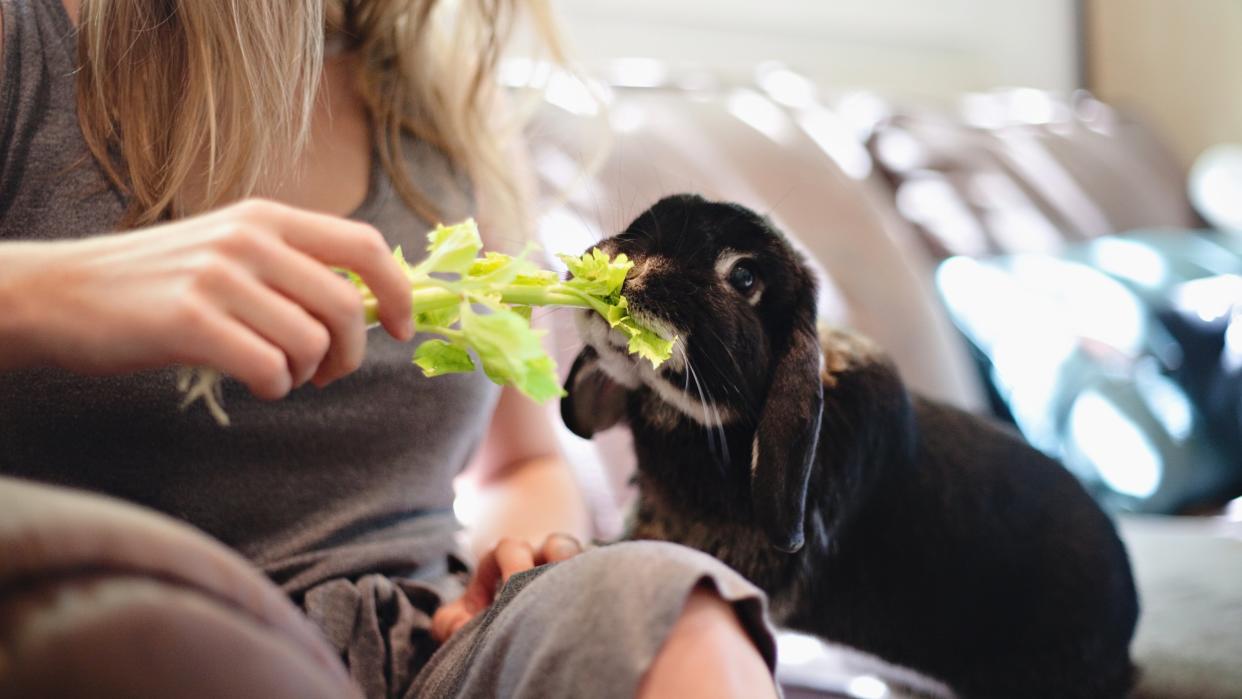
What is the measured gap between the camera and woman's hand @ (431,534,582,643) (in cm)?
82

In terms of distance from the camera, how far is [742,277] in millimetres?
797

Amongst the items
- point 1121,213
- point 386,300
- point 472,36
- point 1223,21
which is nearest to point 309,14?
point 472,36

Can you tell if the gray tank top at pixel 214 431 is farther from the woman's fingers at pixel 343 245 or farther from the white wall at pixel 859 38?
the white wall at pixel 859 38

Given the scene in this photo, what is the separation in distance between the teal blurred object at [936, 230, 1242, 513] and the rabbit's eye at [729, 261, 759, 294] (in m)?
1.04

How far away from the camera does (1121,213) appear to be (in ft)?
8.42

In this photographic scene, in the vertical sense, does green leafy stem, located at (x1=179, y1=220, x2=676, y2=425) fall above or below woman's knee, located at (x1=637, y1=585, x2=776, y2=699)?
above

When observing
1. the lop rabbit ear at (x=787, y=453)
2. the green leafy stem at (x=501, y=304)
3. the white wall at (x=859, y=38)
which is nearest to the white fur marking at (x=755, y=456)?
the lop rabbit ear at (x=787, y=453)

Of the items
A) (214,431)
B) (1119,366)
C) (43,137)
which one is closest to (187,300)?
(214,431)

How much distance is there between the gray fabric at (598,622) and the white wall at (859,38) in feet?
5.29

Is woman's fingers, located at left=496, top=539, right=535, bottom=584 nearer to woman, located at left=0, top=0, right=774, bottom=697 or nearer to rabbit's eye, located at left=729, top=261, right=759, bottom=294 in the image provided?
woman, located at left=0, top=0, right=774, bottom=697

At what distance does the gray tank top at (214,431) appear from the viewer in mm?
823

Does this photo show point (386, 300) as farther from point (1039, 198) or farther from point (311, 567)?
point (1039, 198)

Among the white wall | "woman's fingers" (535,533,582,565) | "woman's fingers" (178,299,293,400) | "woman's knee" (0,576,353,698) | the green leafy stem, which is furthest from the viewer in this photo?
the white wall

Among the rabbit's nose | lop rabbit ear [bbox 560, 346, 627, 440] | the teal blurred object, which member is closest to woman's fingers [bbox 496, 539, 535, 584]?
lop rabbit ear [bbox 560, 346, 627, 440]
